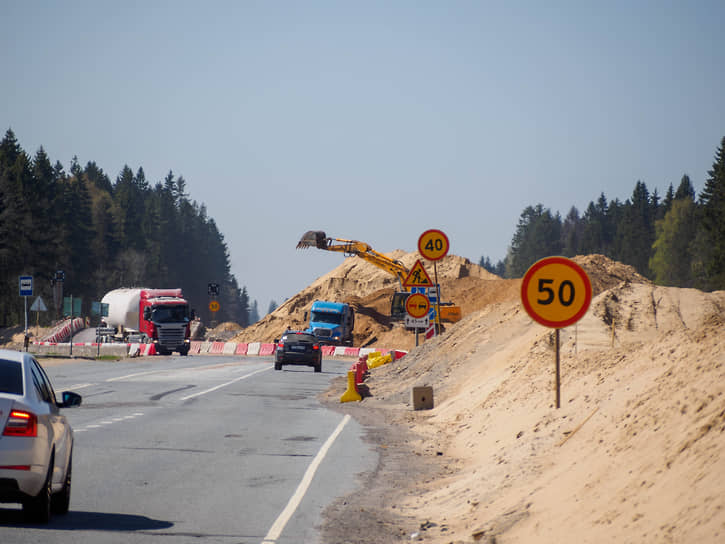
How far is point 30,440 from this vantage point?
850cm

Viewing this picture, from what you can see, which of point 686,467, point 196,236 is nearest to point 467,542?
point 686,467

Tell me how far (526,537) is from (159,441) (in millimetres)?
9590

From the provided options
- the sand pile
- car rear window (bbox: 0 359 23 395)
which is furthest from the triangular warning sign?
car rear window (bbox: 0 359 23 395)

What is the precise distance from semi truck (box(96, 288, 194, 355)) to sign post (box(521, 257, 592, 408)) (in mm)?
51408

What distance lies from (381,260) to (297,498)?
63022 millimetres

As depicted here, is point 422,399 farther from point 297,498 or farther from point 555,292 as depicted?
point 297,498

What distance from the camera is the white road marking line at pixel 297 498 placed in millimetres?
8883

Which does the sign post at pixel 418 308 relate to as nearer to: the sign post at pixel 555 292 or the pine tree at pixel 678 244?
the sign post at pixel 555 292

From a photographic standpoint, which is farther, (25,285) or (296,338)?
(25,285)

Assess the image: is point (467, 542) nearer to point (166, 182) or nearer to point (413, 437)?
point (413, 437)

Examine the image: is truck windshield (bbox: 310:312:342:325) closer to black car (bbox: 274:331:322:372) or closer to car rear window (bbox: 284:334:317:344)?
car rear window (bbox: 284:334:317:344)

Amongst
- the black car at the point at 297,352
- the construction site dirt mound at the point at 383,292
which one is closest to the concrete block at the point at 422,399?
the black car at the point at 297,352

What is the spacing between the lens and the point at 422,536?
29.9ft

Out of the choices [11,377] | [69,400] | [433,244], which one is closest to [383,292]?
[433,244]
